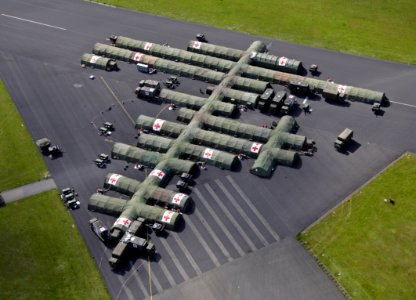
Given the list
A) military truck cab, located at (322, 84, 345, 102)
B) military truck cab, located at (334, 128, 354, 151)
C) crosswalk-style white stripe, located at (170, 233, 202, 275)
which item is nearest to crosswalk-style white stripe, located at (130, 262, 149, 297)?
crosswalk-style white stripe, located at (170, 233, 202, 275)

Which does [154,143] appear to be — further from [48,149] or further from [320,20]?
[320,20]

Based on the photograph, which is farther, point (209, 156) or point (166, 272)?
point (209, 156)

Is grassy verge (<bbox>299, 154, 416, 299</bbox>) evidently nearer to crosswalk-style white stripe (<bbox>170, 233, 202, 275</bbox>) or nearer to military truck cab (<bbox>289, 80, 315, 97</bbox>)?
crosswalk-style white stripe (<bbox>170, 233, 202, 275</bbox>)

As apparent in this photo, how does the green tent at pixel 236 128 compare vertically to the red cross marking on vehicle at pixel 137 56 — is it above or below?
above

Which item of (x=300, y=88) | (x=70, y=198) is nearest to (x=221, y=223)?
(x=70, y=198)

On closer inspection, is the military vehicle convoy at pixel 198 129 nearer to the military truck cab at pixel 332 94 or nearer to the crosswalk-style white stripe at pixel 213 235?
the military truck cab at pixel 332 94

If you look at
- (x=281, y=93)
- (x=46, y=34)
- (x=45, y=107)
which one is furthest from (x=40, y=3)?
(x=281, y=93)

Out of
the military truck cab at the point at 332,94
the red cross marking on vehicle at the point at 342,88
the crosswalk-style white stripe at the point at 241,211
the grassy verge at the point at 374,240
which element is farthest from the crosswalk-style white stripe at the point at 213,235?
the red cross marking on vehicle at the point at 342,88
